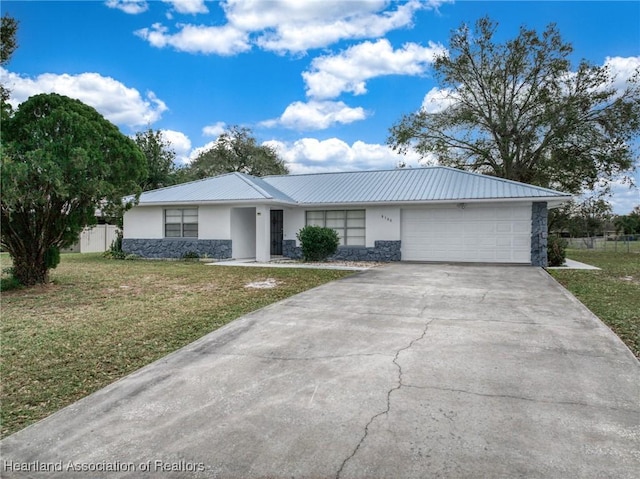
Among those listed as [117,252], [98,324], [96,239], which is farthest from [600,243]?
[98,324]

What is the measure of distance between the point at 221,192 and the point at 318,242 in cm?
499

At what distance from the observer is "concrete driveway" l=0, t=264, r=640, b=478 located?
2709 millimetres

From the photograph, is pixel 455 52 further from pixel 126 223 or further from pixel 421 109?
pixel 126 223

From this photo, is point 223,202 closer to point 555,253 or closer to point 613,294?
point 555,253

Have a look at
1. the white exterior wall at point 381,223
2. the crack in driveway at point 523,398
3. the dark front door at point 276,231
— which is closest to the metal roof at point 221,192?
the dark front door at point 276,231

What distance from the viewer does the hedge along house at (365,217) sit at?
15.6m

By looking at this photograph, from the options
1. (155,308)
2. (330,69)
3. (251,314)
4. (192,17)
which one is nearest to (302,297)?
(251,314)

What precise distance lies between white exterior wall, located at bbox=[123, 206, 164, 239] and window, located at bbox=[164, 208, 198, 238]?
0.27 m

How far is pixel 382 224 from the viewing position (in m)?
17.2

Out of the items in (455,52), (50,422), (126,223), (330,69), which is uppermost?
(455,52)

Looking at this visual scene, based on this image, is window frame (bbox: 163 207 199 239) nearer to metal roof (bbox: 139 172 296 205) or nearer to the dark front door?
metal roof (bbox: 139 172 296 205)

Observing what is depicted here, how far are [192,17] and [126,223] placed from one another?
34.6 feet

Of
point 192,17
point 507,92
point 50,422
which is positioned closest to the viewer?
point 50,422

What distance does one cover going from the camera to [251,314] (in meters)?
6.96
